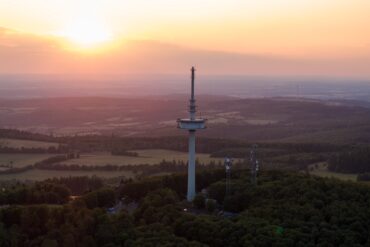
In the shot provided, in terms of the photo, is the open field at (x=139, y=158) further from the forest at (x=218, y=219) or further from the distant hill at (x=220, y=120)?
the distant hill at (x=220, y=120)

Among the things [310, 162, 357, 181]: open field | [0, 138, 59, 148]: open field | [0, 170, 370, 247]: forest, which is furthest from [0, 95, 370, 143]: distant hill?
[0, 170, 370, 247]: forest

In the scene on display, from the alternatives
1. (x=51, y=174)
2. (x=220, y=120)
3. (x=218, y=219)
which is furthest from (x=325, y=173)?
(x=220, y=120)

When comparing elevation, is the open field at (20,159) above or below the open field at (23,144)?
below

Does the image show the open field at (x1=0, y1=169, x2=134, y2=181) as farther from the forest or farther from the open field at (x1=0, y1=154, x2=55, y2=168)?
the forest

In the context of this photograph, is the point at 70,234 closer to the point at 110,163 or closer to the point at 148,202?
the point at 148,202

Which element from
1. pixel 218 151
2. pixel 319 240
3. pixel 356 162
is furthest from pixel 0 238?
pixel 218 151

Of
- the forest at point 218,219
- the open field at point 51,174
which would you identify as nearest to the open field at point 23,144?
the open field at point 51,174
